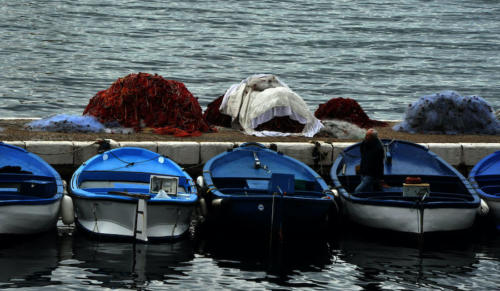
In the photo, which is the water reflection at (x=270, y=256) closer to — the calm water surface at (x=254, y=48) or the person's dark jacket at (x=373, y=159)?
the person's dark jacket at (x=373, y=159)

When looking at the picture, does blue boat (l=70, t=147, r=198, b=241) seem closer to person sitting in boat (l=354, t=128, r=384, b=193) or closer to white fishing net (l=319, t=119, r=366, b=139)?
person sitting in boat (l=354, t=128, r=384, b=193)

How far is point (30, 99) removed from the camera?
2802 cm

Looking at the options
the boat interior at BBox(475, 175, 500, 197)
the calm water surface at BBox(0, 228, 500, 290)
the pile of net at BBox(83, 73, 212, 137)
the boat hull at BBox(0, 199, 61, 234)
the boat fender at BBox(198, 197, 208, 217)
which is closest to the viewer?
the calm water surface at BBox(0, 228, 500, 290)

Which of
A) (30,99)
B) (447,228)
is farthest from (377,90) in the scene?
(447,228)

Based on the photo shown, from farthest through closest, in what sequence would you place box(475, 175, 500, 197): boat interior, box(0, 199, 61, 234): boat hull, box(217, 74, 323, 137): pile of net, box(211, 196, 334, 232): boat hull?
box(217, 74, 323, 137): pile of net < box(475, 175, 500, 197): boat interior < box(211, 196, 334, 232): boat hull < box(0, 199, 61, 234): boat hull

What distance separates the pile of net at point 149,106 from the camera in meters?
16.6

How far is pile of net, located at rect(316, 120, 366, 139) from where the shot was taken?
1670 centimetres

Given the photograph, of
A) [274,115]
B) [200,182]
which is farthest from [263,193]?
[274,115]

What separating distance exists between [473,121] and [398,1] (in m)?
45.8

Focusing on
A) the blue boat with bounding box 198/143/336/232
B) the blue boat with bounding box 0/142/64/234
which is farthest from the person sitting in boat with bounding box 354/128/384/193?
the blue boat with bounding box 0/142/64/234

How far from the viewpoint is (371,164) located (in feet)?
44.1

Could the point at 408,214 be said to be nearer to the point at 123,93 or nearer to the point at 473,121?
the point at 473,121

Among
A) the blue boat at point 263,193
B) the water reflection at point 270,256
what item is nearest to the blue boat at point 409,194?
the blue boat at point 263,193

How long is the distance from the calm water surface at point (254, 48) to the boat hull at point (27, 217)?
13253mm
